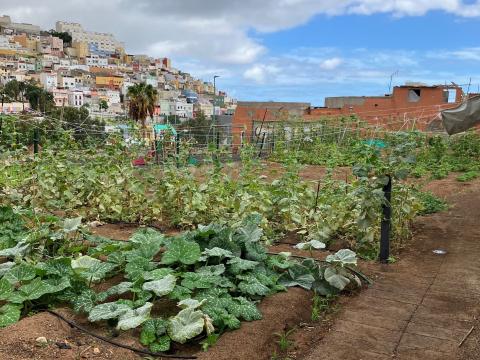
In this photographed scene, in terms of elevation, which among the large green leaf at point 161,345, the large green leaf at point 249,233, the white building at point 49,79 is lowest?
the large green leaf at point 161,345

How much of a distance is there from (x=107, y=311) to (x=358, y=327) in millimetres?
1580

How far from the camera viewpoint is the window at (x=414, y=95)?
920 inches

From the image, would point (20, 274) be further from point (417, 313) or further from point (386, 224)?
point (386, 224)

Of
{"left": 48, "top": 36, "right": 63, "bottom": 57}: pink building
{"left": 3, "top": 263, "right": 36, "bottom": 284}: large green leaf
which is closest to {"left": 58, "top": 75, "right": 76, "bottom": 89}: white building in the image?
{"left": 48, "top": 36, "right": 63, "bottom": 57}: pink building

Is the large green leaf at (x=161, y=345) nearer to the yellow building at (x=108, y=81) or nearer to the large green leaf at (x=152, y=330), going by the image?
the large green leaf at (x=152, y=330)

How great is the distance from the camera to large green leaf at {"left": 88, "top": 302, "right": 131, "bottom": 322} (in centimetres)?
289

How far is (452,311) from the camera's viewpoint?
3514 millimetres

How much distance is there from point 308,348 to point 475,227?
3.85 metres

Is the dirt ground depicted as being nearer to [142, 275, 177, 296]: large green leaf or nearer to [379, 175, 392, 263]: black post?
[379, 175, 392, 263]: black post

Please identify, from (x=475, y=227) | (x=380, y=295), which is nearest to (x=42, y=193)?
(x=380, y=295)

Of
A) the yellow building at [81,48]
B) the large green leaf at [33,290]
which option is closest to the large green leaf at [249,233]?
the large green leaf at [33,290]

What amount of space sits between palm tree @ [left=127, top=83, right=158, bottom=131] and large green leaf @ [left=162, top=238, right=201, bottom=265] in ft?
72.2

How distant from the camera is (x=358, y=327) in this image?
326 cm

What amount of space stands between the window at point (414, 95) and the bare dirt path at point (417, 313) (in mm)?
19397
